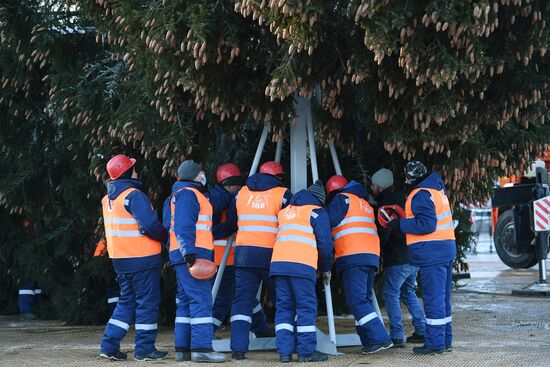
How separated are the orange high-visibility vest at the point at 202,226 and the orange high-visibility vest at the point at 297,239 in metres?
0.64

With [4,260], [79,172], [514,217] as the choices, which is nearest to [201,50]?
[79,172]

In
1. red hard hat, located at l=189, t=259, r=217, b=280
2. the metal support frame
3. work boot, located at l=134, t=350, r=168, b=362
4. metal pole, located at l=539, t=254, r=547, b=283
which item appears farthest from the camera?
metal pole, located at l=539, t=254, r=547, b=283

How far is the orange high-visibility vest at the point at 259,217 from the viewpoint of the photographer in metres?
9.74

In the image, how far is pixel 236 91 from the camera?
32.2 feet

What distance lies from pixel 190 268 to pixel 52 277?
17.1 feet

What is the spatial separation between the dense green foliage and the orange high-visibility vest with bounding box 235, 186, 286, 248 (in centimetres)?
81

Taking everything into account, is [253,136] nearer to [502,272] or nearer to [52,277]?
[52,277]

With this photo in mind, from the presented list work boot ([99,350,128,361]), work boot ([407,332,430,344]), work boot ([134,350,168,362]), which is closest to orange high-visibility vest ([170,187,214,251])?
work boot ([134,350,168,362])

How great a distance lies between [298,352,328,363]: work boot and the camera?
30.4ft

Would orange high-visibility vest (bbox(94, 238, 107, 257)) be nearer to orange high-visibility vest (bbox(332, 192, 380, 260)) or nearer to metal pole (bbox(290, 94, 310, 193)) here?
metal pole (bbox(290, 94, 310, 193))

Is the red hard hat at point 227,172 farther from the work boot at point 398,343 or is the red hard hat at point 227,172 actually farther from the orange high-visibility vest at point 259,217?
the work boot at point 398,343

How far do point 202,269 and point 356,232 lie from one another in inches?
64.1

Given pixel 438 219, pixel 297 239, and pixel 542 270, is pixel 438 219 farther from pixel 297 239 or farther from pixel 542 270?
pixel 542 270

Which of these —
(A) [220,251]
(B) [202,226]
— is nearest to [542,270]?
(A) [220,251]
